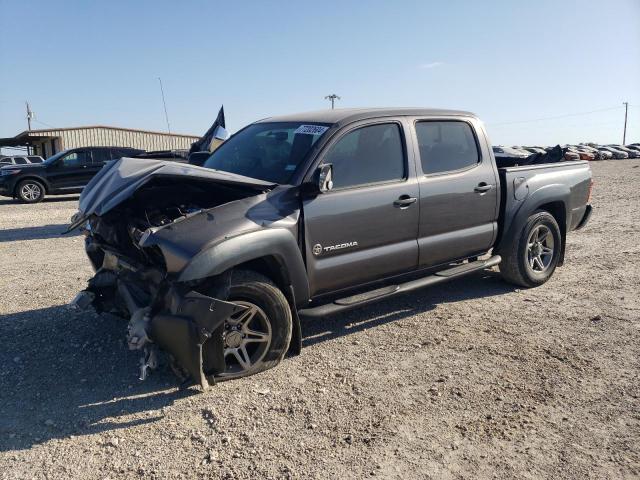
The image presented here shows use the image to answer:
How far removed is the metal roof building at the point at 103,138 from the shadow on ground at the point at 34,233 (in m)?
24.6

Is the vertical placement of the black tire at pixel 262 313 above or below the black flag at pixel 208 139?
below

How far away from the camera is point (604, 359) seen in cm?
424

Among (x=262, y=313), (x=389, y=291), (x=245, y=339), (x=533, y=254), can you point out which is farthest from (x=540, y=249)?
(x=245, y=339)

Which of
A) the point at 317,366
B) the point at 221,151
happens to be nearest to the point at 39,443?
the point at 317,366

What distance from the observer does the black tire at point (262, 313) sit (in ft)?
12.3

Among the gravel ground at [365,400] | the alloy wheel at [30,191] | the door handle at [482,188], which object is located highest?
the door handle at [482,188]

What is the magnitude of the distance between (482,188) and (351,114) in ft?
5.37

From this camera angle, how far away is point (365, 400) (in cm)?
363

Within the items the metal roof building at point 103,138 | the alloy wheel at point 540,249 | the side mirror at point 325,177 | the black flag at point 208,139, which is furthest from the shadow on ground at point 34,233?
the metal roof building at point 103,138

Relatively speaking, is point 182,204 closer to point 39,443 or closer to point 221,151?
point 221,151

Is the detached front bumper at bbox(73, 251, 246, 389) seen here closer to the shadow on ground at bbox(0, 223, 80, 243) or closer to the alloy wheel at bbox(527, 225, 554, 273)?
the alloy wheel at bbox(527, 225, 554, 273)

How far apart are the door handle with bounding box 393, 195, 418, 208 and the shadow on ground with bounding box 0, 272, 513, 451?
3.84ft

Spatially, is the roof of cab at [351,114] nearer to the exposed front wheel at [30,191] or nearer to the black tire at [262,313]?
the black tire at [262,313]

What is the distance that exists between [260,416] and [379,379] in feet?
3.17
